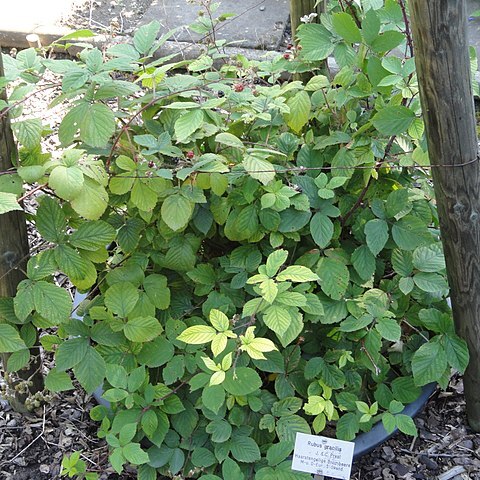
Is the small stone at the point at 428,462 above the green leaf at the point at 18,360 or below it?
below

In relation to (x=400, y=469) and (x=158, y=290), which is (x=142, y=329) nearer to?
(x=158, y=290)

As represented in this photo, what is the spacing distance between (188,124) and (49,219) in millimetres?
430

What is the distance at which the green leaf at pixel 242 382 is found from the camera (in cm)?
175

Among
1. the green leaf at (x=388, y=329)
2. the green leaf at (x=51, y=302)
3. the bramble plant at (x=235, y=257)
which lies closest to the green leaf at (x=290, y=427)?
the bramble plant at (x=235, y=257)

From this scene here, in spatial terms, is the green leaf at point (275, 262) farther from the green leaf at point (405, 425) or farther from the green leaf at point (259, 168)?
the green leaf at point (405, 425)

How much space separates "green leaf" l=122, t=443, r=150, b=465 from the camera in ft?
5.65

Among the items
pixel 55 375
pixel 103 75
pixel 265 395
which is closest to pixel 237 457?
pixel 265 395

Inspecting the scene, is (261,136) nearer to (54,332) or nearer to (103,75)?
(103,75)

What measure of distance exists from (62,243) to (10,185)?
7.6 inches

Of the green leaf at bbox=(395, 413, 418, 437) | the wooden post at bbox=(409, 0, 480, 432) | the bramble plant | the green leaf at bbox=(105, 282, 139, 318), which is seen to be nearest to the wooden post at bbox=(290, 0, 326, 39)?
the bramble plant

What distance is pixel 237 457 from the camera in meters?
1.84

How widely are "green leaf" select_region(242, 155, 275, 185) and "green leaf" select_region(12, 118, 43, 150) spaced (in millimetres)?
529

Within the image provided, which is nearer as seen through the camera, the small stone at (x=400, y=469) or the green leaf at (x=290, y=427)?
the green leaf at (x=290, y=427)

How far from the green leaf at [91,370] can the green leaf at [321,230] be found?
65 centimetres
